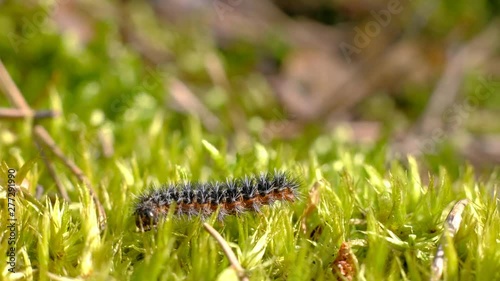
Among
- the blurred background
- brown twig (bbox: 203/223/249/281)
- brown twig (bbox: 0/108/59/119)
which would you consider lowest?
the blurred background

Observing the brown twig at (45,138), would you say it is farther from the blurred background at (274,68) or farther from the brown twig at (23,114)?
the blurred background at (274,68)

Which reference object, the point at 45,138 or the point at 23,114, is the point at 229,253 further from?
the point at 23,114

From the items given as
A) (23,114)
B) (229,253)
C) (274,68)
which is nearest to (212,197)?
(229,253)

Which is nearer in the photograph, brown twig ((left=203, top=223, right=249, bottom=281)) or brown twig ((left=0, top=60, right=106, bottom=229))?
brown twig ((left=203, top=223, right=249, bottom=281))

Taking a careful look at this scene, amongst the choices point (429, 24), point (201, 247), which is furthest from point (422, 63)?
point (201, 247)

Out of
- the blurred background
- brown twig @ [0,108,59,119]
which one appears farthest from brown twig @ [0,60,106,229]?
the blurred background

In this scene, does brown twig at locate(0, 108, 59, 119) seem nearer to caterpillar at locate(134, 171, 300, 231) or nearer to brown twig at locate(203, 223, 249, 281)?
caterpillar at locate(134, 171, 300, 231)

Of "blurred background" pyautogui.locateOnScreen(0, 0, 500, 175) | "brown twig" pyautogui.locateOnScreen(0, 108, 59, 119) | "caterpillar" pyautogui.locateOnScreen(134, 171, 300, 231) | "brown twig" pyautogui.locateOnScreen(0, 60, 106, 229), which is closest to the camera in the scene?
"caterpillar" pyautogui.locateOnScreen(134, 171, 300, 231)
